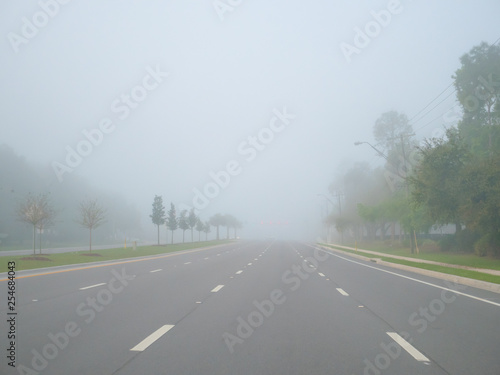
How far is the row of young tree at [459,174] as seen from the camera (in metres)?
31.0

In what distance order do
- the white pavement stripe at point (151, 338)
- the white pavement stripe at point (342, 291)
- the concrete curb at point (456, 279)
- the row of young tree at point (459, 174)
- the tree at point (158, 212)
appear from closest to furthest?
the white pavement stripe at point (151, 338)
the white pavement stripe at point (342, 291)
the concrete curb at point (456, 279)
the row of young tree at point (459, 174)
the tree at point (158, 212)

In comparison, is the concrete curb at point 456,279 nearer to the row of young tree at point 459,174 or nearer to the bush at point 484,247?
the row of young tree at point 459,174

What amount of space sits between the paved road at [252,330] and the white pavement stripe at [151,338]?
2 centimetres

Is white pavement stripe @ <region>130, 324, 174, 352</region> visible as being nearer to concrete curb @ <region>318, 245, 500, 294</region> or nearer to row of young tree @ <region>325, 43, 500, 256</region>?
concrete curb @ <region>318, 245, 500, 294</region>

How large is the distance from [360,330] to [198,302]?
Result: 505 cm

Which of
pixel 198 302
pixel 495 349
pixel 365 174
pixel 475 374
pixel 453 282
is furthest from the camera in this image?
pixel 365 174

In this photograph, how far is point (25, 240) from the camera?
79062 mm

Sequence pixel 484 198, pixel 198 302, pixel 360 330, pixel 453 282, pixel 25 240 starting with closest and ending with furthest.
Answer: pixel 360 330 < pixel 198 302 < pixel 453 282 < pixel 484 198 < pixel 25 240

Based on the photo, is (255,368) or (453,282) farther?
(453,282)

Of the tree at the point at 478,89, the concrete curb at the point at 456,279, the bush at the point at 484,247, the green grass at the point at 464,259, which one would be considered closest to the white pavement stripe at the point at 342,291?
the concrete curb at the point at 456,279

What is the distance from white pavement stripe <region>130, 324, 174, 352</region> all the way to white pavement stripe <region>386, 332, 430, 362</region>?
4.13 meters

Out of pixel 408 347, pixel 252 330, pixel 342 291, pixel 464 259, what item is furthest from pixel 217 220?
pixel 408 347

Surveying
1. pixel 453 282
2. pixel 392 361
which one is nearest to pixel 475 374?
pixel 392 361

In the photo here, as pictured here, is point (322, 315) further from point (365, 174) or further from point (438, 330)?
point (365, 174)
